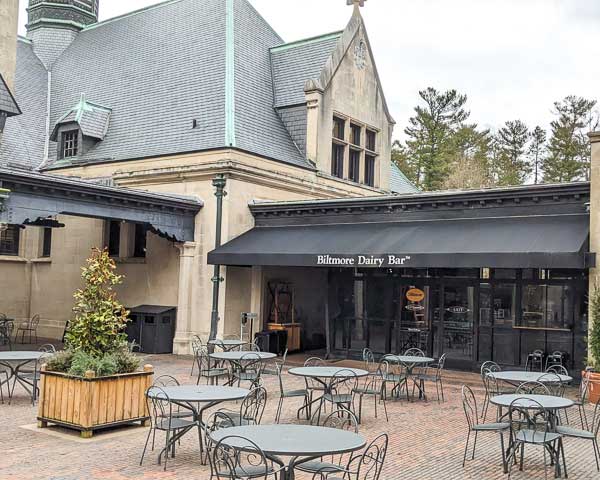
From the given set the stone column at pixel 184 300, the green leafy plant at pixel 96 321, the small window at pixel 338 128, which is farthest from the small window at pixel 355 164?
the green leafy plant at pixel 96 321

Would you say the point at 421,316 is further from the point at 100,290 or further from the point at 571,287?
the point at 100,290

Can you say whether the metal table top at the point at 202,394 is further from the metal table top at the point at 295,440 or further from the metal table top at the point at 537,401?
the metal table top at the point at 537,401

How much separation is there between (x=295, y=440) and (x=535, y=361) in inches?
443

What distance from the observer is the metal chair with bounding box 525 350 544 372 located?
51.0ft

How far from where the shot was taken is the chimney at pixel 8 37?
68.7 ft

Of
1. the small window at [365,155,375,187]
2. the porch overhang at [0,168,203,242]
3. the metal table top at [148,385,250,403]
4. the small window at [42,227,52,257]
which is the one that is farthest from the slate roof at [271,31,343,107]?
the metal table top at [148,385,250,403]

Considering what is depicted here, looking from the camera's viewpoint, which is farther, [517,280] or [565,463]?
[517,280]

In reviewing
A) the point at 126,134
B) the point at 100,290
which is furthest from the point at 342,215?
the point at 100,290

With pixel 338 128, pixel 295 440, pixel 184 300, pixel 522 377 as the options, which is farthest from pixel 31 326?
pixel 295 440

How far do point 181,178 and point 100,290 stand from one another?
35.7 feet

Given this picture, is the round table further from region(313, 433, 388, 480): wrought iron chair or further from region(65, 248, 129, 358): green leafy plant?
region(65, 248, 129, 358): green leafy plant

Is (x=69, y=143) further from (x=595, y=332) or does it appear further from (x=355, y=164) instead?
(x=595, y=332)

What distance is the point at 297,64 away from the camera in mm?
23578

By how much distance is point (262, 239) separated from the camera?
19.2 m
